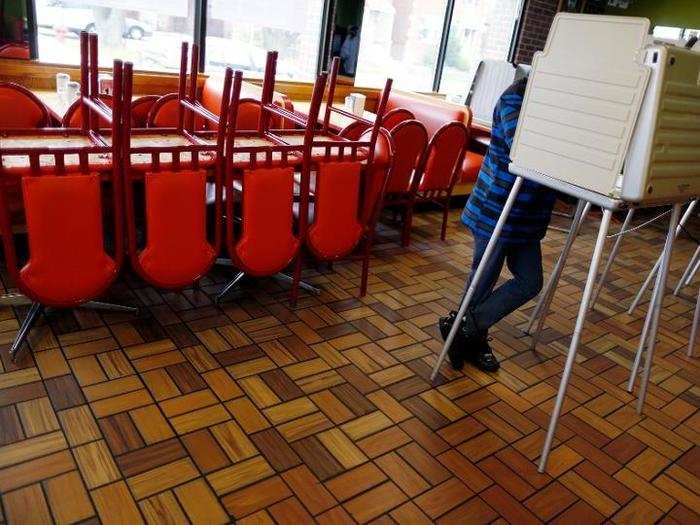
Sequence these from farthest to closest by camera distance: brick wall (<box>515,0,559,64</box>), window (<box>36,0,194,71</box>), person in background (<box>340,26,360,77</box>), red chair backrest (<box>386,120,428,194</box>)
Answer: brick wall (<box>515,0,559,64</box>), person in background (<box>340,26,360,77</box>), window (<box>36,0,194,71</box>), red chair backrest (<box>386,120,428,194</box>)

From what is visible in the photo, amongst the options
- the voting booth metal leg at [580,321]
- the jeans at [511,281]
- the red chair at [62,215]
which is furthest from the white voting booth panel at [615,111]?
the red chair at [62,215]

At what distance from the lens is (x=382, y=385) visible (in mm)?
2180

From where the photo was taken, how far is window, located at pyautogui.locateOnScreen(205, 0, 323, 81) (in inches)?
173

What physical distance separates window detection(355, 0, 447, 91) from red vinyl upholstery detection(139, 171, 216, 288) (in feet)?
11.2

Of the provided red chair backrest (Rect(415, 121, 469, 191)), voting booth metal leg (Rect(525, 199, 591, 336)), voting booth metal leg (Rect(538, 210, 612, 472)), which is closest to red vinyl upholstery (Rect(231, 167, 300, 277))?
voting booth metal leg (Rect(525, 199, 591, 336))

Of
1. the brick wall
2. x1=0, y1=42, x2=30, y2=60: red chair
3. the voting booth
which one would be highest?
the brick wall

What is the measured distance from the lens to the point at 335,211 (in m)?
2.58

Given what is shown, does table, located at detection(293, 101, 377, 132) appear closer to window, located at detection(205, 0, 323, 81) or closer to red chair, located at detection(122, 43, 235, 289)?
window, located at detection(205, 0, 323, 81)

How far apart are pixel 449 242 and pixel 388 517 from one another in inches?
96.5

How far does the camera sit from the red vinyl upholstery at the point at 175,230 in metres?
2.09

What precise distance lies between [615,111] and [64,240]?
179cm

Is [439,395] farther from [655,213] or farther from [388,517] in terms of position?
[655,213]

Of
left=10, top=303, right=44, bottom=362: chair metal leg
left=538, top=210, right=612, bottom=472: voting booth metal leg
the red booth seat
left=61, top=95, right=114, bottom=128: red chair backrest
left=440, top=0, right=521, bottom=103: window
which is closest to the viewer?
left=538, top=210, right=612, bottom=472: voting booth metal leg

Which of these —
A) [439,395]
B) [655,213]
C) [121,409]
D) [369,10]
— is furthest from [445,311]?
[655,213]
